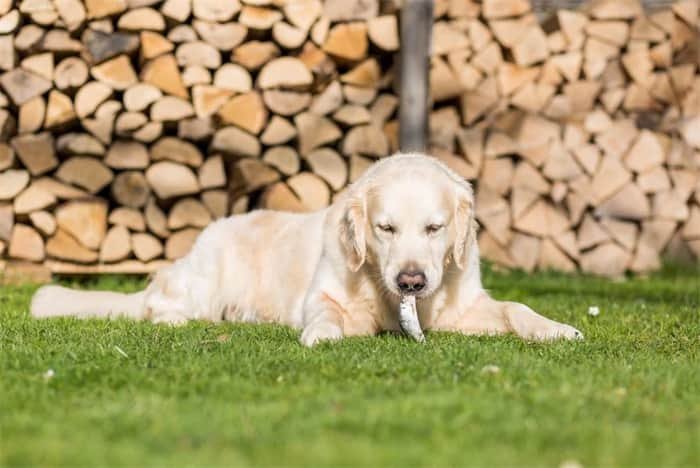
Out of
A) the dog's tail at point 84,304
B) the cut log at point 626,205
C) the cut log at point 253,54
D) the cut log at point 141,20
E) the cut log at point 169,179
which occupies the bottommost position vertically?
the cut log at point 626,205

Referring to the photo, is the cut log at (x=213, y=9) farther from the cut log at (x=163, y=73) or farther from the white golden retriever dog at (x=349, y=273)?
the white golden retriever dog at (x=349, y=273)

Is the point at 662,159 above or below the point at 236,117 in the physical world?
below

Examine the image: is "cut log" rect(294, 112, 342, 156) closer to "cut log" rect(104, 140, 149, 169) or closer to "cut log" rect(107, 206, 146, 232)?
"cut log" rect(104, 140, 149, 169)

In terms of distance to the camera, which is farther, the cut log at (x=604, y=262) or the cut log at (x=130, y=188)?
the cut log at (x=604, y=262)

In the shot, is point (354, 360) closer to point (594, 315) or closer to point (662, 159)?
point (594, 315)

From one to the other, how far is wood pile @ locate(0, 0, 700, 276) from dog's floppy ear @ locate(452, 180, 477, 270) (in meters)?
2.91

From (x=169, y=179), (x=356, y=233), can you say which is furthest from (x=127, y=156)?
(x=356, y=233)

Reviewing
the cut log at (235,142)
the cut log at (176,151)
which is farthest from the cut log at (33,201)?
the cut log at (235,142)

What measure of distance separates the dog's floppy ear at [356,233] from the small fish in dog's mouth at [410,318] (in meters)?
0.34

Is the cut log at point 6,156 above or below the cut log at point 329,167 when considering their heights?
above

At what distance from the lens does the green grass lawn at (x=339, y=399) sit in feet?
8.02

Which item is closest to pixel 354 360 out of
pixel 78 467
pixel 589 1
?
pixel 78 467

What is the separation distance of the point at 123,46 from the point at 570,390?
5.02 meters

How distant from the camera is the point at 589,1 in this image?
338 inches
